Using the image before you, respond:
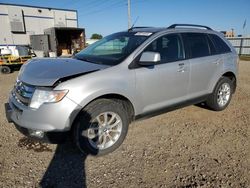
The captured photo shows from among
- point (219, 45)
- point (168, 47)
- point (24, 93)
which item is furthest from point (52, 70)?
point (219, 45)

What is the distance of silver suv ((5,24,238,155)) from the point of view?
2.91m

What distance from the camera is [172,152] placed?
3.47 metres

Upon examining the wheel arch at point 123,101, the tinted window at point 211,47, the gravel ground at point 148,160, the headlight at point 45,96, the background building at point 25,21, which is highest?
the background building at point 25,21

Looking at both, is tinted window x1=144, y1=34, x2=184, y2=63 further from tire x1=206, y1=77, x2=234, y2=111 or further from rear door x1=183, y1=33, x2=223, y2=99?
tire x1=206, y1=77, x2=234, y2=111

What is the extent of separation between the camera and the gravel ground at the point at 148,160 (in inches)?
111

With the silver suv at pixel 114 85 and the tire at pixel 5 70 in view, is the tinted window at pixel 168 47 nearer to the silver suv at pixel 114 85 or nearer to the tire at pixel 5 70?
the silver suv at pixel 114 85

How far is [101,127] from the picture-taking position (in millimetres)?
3346

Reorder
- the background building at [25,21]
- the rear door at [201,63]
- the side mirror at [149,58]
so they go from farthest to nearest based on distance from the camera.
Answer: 1. the background building at [25,21]
2. the rear door at [201,63]
3. the side mirror at [149,58]

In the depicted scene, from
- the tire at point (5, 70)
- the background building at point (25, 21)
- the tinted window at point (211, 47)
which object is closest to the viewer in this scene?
the tinted window at point (211, 47)

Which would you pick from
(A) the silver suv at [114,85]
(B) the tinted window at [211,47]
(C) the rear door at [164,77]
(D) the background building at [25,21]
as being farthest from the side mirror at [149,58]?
(D) the background building at [25,21]

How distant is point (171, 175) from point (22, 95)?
221cm

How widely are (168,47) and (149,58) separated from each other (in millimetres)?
746

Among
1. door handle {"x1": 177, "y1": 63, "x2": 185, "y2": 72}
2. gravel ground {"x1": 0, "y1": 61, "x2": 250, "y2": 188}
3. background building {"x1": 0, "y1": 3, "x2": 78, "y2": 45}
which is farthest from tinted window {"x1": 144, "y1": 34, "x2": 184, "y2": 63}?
background building {"x1": 0, "y1": 3, "x2": 78, "y2": 45}

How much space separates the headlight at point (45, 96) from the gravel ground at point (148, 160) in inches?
35.4
